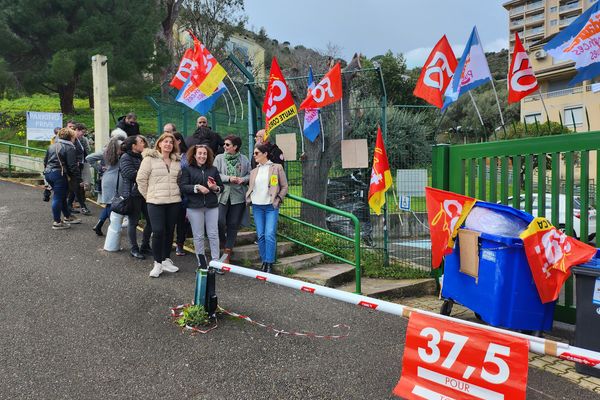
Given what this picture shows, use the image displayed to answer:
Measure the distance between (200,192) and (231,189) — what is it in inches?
29.1

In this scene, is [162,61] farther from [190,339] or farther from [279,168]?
[190,339]

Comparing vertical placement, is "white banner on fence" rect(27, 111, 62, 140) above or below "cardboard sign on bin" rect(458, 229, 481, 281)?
above

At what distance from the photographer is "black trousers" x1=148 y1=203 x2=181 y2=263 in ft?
19.2

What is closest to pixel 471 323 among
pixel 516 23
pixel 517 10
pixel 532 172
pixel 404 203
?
pixel 532 172

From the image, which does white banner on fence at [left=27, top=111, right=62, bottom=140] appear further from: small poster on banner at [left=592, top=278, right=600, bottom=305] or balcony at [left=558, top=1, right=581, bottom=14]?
balcony at [left=558, top=1, right=581, bottom=14]

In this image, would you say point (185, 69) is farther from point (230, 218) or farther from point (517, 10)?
point (517, 10)

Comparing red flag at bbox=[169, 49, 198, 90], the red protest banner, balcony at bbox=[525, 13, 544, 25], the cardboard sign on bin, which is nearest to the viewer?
the red protest banner

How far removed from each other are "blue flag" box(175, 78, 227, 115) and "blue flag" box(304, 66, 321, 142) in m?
1.38

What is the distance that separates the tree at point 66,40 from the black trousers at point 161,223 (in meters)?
12.8

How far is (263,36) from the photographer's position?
51406 millimetres

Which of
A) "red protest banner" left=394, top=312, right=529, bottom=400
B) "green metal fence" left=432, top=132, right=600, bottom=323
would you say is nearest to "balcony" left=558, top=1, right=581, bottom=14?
"green metal fence" left=432, top=132, right=600, bottom=323

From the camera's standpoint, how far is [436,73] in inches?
277

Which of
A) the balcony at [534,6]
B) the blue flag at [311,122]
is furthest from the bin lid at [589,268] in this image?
the balcony at [534,6]

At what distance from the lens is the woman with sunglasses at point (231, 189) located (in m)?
6.54
